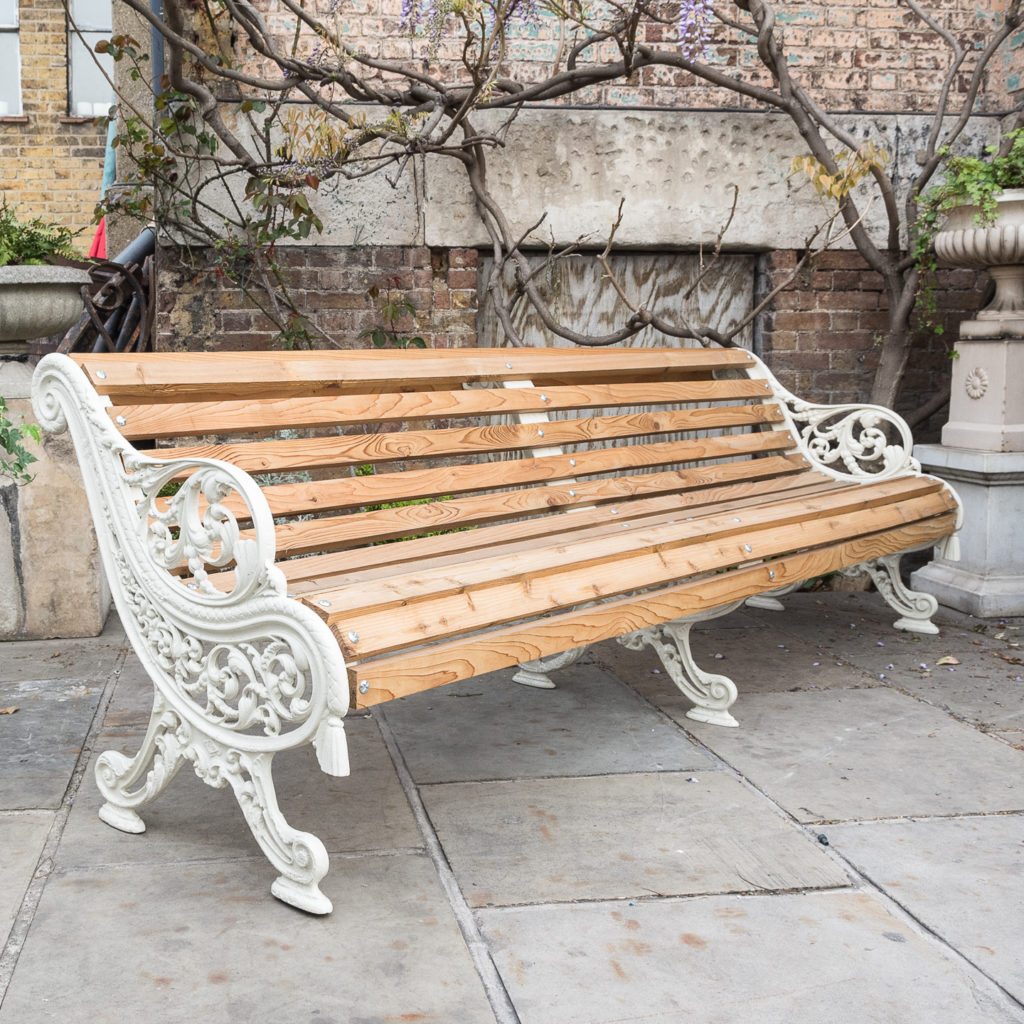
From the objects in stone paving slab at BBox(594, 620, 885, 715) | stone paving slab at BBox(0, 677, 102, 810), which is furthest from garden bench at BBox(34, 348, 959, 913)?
stone paving slab at BBox(594, 620, 885, 715)

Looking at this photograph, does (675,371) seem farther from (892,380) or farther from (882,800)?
(882,800)

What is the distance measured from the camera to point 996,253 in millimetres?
4730

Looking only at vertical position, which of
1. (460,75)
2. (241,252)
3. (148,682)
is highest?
(460,75)

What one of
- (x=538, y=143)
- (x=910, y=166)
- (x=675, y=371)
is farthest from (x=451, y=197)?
(x=910, y=166)

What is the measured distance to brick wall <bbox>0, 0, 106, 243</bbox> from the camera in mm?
14266

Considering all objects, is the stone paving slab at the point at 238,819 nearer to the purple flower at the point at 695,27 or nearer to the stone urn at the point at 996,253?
the stone urn at the point at 996,253

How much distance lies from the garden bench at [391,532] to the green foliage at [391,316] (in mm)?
1098

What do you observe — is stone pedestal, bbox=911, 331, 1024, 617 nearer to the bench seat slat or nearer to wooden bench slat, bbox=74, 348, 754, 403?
the bench seat slat

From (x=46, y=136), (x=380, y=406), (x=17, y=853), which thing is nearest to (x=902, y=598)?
(x=380, y=406)

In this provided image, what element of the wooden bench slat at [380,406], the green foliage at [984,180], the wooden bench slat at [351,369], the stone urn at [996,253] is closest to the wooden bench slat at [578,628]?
the wooden bench slat at [380,406]

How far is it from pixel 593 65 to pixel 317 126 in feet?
4.38

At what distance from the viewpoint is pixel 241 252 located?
487 centimetres

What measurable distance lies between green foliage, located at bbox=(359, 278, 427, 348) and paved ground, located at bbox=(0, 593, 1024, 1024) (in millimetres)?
1807

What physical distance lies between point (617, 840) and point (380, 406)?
133 cm
